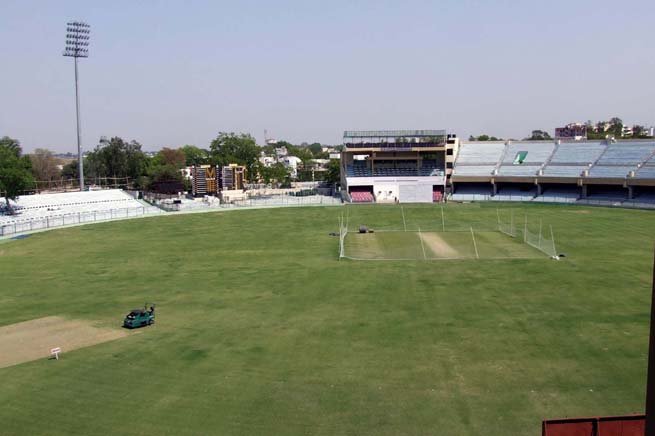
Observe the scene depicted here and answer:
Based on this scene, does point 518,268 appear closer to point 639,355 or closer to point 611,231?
point 639,355

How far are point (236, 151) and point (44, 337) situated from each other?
103m

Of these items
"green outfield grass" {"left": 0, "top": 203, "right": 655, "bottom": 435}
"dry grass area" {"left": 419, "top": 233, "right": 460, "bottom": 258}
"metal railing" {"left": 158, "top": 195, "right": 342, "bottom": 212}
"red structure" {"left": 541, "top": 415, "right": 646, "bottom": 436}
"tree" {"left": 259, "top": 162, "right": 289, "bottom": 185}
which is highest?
"tree" {"left": 259, "top": 162, "right": 289, "bottom": 185}

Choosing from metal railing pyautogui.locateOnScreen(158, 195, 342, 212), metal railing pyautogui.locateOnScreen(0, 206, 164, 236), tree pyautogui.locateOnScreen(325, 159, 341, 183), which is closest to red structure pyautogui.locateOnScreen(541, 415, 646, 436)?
metal railing pyautogui.locateOnScreen(0, 206, 164, 236)

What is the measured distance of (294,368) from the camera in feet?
65.7

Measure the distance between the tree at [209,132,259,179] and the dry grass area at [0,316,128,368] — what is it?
94.5 m

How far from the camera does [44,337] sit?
79.5 feet

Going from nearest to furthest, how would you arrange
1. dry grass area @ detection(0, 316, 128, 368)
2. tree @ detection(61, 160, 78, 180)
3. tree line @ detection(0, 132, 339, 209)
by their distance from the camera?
dry grass area @ detection(0, 316, 128, 368) → tree line @ detection(0, 132, 339, 209) → tree @ detection(61, 160, 78, 180)

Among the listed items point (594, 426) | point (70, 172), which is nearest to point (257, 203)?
point (70, 172)

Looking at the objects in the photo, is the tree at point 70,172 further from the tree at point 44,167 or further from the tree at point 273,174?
the tree at point 273,174

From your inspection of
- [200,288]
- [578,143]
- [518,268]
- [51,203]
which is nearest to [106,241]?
[200,288]

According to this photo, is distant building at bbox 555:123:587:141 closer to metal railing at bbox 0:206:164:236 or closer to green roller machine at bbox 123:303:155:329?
metal railing at bbox 0:206:164:236

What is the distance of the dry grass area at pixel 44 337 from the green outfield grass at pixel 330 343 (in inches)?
32.5

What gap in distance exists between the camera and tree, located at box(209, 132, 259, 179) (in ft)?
397

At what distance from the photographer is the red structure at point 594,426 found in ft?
37.2
